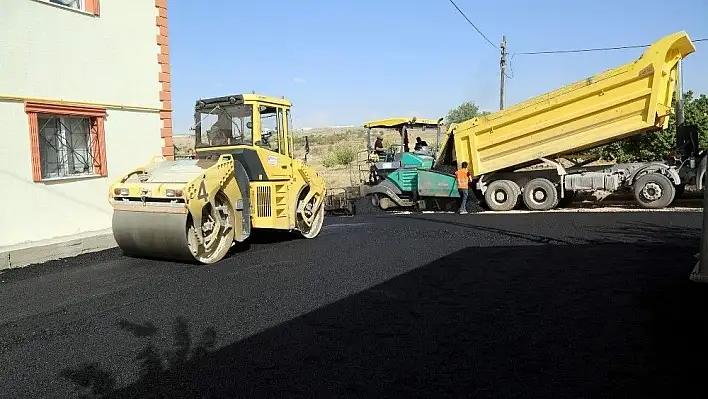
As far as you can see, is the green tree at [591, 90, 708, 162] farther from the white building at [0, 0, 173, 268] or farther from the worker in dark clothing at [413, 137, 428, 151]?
the white building at [0, 0, 173, 268]

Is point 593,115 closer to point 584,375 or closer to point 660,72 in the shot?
point 660,72

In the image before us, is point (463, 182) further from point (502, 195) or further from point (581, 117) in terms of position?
point (581, 117)

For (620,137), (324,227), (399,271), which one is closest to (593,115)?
(620,137)

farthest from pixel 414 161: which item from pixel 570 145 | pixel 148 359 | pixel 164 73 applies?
pixel 148 359

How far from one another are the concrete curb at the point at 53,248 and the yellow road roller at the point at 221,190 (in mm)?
1026

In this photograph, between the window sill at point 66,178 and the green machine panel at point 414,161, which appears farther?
the green machine panel at point 414,161

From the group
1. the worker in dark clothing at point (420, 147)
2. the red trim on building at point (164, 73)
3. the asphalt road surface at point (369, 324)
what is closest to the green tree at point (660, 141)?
the worker in dark clothing at point (420, 147)

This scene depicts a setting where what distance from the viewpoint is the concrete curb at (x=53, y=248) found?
7.30 metres

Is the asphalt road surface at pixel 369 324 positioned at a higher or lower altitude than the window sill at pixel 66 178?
lower

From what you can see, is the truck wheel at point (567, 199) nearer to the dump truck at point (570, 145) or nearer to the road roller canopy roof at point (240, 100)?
the dump truck at point (570, 145)

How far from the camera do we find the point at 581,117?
1209cm

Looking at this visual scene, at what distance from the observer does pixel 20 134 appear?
787 cm

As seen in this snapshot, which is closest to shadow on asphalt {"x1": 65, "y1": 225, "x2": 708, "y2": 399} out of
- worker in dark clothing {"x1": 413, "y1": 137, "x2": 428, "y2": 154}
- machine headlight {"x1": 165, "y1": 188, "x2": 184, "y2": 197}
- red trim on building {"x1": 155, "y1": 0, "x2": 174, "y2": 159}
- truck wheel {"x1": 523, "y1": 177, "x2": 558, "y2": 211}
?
machine headlight {"x1": 165, "y1": 188, "x2": 184, "y2": 197}

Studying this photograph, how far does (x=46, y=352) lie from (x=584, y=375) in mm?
3660
